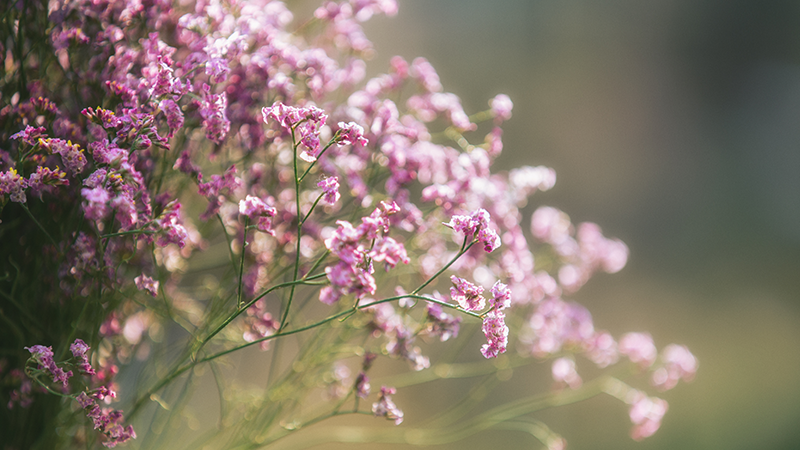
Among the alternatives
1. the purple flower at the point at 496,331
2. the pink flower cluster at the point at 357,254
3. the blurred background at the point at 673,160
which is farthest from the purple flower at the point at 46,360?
the blurred background at the point at 673,160

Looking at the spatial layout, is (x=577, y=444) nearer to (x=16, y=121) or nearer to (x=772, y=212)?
(x=772, y=212)

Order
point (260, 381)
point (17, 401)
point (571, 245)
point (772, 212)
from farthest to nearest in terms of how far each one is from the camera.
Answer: point (260, 381) → point (772, 212) → point (571, 245) → point (17, 401)

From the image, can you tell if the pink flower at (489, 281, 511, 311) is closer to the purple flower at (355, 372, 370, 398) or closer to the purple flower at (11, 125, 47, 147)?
the purple flower at (355, 372, 370, 398)

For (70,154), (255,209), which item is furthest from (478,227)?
(70,154)

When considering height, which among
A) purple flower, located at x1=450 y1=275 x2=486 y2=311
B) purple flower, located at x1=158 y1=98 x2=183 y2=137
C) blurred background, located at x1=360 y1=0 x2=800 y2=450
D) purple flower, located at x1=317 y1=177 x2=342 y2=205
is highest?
blurred background, located at x1=360 y1=0 x2=800 y2=450

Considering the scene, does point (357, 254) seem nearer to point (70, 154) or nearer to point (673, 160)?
point (70, 154)

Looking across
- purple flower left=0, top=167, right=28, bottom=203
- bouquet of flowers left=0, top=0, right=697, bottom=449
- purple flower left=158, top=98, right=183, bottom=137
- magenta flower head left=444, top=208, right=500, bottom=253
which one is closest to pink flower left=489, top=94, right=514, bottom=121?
bouquet of flowers left=0, top=0, right=697, bottom=449

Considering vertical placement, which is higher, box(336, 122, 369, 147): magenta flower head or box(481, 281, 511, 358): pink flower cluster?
box(336, 122, 369, 147): magenta flower head

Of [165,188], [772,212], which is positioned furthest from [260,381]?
[772,212]

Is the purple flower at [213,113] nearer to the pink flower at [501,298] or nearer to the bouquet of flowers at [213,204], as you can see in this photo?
the bouquet of flowers at [213,204]
